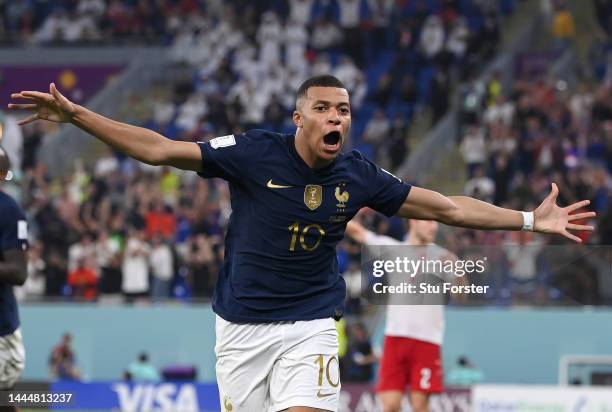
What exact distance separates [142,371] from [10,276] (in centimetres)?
1100

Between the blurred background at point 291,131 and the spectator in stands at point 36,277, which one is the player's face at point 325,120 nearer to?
the blurred background at point 291,131

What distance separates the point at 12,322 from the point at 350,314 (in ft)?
34.2

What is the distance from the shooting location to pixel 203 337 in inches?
784

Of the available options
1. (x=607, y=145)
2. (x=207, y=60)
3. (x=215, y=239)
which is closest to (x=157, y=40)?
(x=207, y=60)

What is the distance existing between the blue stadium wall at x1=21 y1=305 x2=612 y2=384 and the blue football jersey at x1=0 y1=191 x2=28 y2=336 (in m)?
10.4

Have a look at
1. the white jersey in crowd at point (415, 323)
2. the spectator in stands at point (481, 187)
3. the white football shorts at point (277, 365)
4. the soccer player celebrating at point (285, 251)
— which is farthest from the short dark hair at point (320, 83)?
the spectator in stands at point (481, 187)

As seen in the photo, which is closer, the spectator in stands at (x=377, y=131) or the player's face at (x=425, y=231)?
the player's face at (x=425, y=231)

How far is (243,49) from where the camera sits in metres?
29.1

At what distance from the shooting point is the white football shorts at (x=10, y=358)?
899 centimetres

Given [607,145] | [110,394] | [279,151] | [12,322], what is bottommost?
[110,394]

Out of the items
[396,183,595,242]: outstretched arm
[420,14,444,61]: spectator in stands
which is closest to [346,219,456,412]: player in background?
[396,183,595,242]: outstretched arm

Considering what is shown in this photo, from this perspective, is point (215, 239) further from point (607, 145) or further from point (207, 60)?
point (207, 60)

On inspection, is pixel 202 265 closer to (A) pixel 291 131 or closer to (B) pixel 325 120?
(A) pixel 291 131

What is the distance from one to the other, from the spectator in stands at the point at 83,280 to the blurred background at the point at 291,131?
4 cm
